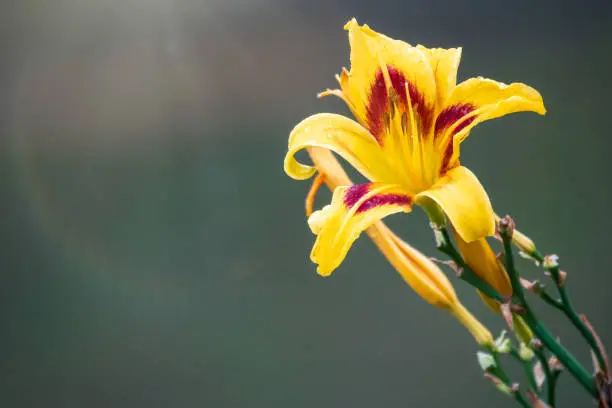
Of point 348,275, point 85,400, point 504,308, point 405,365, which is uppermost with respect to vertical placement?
point 85,400

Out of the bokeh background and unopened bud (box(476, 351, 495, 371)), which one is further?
the bokeh background

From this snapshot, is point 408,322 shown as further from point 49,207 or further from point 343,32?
point 49,207

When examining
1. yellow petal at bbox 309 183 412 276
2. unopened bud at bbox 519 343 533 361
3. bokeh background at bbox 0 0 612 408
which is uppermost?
bokeh background at bbox 0 0 612 408

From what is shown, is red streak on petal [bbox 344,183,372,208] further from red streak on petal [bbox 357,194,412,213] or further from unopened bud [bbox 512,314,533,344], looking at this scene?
unopened bud [bbox 512,314,533,344]

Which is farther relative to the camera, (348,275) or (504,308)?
(348,275)

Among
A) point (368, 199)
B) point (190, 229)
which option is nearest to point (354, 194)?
point (368, 199)

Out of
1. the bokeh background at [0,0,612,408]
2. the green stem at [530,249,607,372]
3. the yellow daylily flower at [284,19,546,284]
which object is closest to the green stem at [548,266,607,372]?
the green stem at [530,249,607,372]

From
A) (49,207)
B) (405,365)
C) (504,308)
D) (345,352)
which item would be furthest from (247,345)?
(504,308)

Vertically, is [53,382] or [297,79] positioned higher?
[297,79]
